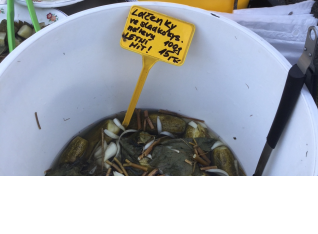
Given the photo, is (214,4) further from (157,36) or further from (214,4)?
(157,36)

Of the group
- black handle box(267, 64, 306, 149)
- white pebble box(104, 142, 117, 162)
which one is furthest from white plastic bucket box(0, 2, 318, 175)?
white pebble box(104, 142, 117, 162)

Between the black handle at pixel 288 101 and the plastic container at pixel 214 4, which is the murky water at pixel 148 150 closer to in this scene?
the black handle at pixel 288 101

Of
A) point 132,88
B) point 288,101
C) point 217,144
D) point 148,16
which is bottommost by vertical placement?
point 217,144

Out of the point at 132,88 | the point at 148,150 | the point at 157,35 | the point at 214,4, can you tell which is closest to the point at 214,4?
the point at 214,4

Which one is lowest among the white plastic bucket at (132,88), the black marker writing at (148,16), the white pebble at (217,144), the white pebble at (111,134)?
the white pebble at (217,144)

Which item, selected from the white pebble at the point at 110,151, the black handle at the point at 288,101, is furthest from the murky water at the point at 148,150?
the black handle at the point at 288,101

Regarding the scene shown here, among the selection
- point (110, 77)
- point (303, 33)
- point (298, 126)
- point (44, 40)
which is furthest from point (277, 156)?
point (44, 40)
